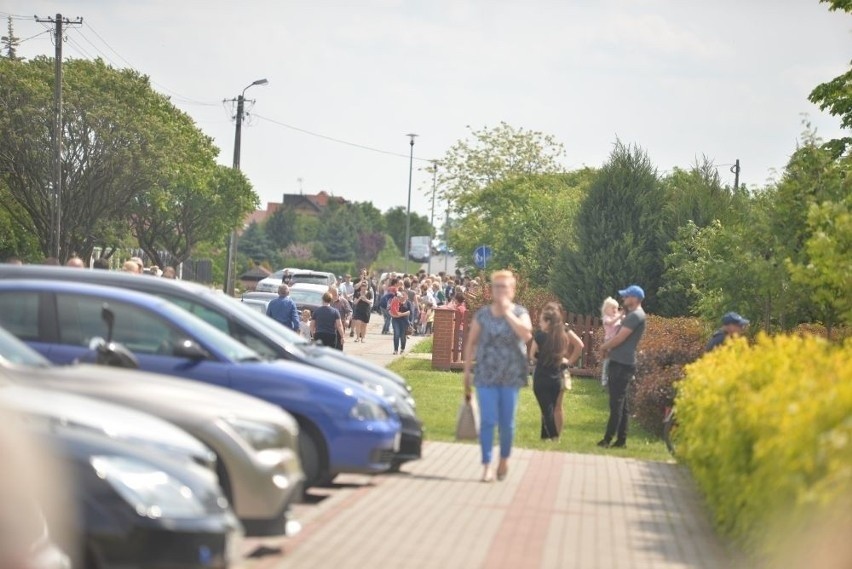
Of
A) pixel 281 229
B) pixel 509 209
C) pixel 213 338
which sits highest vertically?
pixel 281 229

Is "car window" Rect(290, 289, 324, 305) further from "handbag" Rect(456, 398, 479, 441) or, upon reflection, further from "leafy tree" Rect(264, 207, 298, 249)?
"leafy tree" Rect(264, 207, 298, 249)

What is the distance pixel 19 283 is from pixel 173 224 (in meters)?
82.3

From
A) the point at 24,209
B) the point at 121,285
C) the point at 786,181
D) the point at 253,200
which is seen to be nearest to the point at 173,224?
the point at 253,200

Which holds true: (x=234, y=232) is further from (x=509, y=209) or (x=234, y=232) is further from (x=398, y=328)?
(x=398, y=328)

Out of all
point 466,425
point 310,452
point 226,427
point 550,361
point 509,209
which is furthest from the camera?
point 509,209

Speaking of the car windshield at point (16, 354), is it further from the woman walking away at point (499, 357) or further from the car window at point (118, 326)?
the woman walking away at point (499, 357)

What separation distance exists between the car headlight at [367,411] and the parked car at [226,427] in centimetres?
242

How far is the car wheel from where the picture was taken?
12.2 m

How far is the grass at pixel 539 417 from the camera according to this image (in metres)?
18.1

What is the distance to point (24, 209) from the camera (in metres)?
68.2

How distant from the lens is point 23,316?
39.4 feet

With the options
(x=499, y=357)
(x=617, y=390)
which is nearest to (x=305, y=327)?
(x=617, y=390)

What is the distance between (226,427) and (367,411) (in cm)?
298

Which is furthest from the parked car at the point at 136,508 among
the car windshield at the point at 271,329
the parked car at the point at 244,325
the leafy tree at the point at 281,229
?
the leafy tree at the point at 281,229
